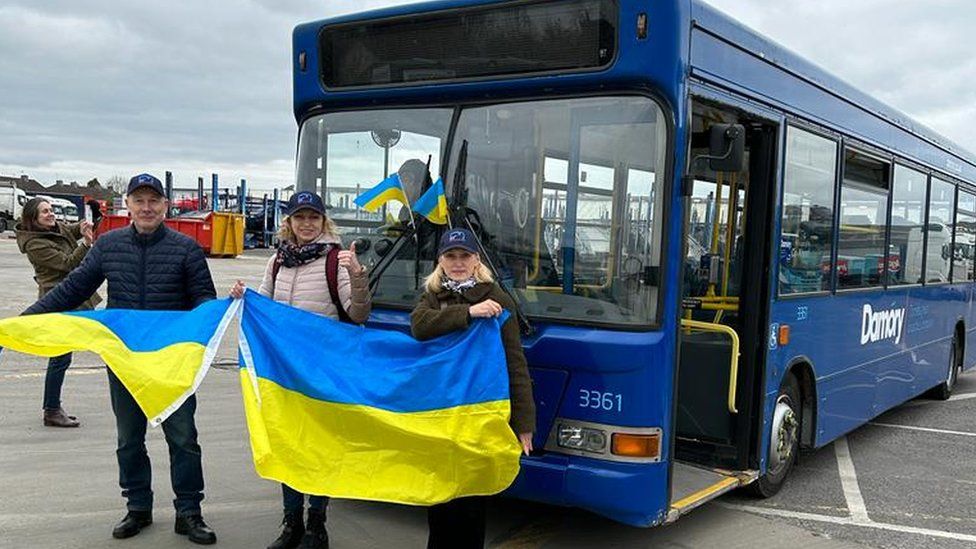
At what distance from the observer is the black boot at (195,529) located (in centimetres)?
470

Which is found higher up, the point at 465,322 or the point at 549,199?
the point at 549,199

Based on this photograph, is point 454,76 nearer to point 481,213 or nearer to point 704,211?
point 481,213

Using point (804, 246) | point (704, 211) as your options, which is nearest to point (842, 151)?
point (804, 246)

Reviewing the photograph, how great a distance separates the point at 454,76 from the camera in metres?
4.82

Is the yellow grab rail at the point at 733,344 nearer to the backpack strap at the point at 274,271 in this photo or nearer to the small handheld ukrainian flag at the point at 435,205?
the small handheld ukrainian flag at the point at 435,205

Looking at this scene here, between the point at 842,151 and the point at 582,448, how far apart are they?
3.31 meters

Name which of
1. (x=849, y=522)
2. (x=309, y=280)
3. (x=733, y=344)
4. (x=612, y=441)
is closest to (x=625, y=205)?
(x=612, y=441)

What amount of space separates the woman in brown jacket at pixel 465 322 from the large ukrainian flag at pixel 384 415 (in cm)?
6

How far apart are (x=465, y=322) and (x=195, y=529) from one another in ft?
6.45

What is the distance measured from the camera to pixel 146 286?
4617 mm

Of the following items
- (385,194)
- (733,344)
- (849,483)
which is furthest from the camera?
(849,483)

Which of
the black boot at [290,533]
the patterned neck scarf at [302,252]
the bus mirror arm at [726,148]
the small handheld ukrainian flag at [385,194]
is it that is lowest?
the black boot at [290,533]

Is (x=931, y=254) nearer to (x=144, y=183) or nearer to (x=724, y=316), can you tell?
(x=724, y=316)

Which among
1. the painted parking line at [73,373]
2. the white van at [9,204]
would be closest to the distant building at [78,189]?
the white van at [9,204]
